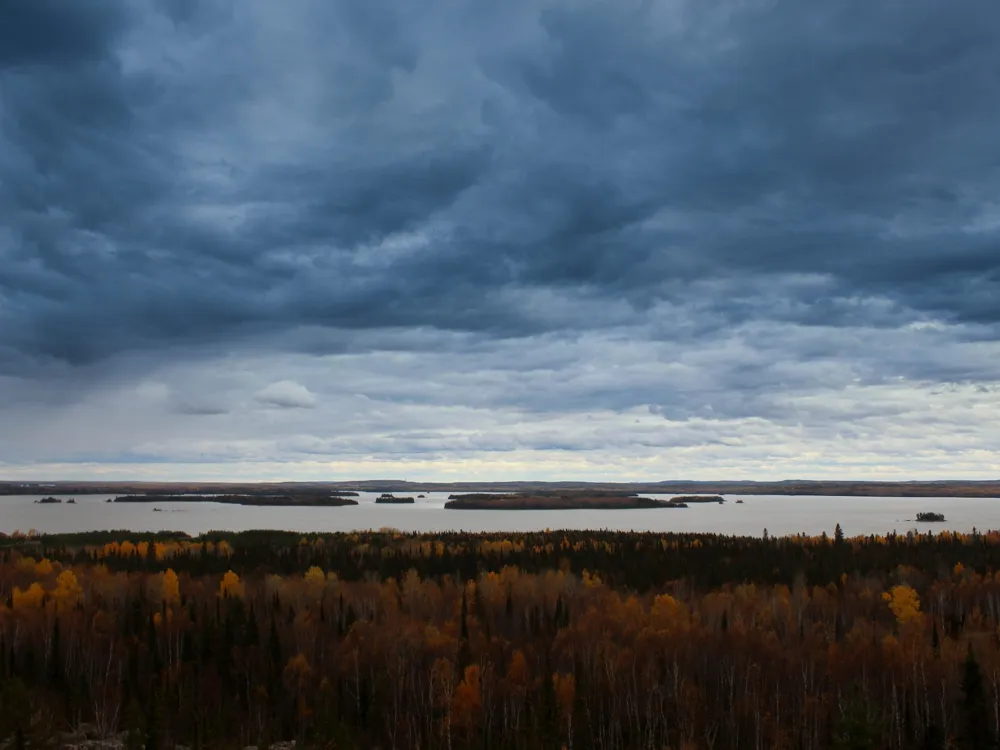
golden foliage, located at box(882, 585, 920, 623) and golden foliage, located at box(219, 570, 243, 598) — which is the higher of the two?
golden foliage, located at box(882, 585, 920, 623)

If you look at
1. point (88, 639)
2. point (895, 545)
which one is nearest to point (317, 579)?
point (88, 639)

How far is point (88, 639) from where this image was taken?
25859 millimetres

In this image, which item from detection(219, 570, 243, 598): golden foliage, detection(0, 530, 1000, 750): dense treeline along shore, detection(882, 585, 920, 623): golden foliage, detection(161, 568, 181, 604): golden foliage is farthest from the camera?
detection(219, 570, 243, 598): golden foliage

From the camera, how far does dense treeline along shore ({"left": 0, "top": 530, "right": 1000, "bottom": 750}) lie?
63.7 feet

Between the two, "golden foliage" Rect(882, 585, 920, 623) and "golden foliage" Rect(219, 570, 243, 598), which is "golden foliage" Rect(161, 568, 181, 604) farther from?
"golden foliage" Rect(882, 585, 920, 623)

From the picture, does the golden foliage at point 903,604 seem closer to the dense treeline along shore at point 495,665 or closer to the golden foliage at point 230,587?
the dense treeline along shore at point 495,665

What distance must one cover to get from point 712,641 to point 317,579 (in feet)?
78.0

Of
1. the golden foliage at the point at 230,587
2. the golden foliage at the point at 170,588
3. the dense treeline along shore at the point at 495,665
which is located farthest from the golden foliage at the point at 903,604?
the golden foliage at the point at 170,588

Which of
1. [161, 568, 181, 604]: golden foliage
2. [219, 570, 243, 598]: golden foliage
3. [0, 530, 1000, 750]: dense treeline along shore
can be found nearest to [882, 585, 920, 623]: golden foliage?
[0, 530, 1000, 750]: dense treeline along shore

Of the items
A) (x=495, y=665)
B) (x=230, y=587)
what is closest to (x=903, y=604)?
(x=495, y=665)

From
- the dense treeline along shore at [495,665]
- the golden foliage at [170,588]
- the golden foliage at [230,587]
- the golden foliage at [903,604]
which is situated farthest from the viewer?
the golden foliage at [230,587]

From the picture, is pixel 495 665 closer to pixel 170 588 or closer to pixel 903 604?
pixel 903 604

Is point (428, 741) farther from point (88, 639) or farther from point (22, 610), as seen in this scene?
point (22, 610)

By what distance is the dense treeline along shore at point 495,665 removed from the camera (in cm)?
1941
